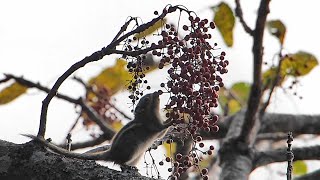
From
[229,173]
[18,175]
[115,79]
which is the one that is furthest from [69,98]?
[18,175]

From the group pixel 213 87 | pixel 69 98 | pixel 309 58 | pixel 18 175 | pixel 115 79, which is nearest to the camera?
pixel 18 175

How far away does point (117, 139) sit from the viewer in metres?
3.14

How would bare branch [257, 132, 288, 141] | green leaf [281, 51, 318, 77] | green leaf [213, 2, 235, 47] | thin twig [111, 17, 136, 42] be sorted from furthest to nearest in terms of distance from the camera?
1. bare branch [257, 132, 288, 141]
2. green leaf [281, 51, 318, 77]
3. green leaf [213, 2, 235, 47]
4. thin twig [111, 17, 136, 42]

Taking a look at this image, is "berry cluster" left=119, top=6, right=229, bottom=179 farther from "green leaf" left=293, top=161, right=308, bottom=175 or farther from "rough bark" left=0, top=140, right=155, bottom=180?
"green leaf" left=293, top=161, right=308, bottom=175

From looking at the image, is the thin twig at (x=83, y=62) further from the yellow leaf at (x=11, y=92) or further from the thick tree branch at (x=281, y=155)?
the yellow leaf at (x=11, y=92)

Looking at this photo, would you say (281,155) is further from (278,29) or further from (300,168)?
(300,168)

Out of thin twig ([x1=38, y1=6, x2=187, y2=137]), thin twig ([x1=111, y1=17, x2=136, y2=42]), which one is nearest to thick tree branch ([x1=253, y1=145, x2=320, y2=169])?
thin twig ([x1=111, y1=17, x2=136, y2=42])

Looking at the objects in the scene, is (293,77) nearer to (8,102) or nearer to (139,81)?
(8,102)

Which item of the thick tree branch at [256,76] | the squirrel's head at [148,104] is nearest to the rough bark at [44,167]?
the squirrel's head at [148,104]

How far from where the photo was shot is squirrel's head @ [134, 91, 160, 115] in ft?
10.9

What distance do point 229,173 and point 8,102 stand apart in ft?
5.51

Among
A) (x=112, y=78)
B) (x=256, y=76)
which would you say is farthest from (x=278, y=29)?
(x=112, y=78)

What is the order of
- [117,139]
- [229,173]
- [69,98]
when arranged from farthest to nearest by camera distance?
1. [69,98]
2. [229,173]
3. [117,139]

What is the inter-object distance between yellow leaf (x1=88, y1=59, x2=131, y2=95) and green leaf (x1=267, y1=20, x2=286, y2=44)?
1218 mm
